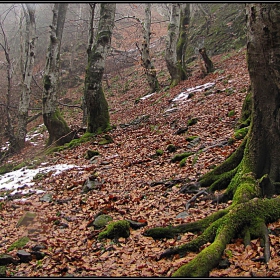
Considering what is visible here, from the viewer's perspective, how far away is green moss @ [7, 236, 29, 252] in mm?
4858

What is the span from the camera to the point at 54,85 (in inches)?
471

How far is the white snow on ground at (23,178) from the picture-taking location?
317 inches

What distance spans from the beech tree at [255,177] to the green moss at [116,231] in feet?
1.24

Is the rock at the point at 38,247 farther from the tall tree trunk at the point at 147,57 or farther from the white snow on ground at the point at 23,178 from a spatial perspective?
the tall tree trunk at the point at 147,57

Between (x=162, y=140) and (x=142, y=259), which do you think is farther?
(x=162, y=140)

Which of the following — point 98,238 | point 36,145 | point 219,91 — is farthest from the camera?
point 36,145

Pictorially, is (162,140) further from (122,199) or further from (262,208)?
(262,208)

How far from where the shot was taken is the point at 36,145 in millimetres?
15078

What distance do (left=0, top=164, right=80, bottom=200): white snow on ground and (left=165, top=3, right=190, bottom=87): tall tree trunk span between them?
980cm

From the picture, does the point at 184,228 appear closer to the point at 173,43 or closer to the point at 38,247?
the point at 38,247

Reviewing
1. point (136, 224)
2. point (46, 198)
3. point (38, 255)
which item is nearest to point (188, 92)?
point (46, 198)

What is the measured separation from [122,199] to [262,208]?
295cm

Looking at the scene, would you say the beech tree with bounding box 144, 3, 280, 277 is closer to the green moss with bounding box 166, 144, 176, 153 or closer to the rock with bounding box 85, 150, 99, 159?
the green moss with bounding box 166, 144, 176, 153

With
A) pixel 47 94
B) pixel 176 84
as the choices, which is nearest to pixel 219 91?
pixel 176 84
